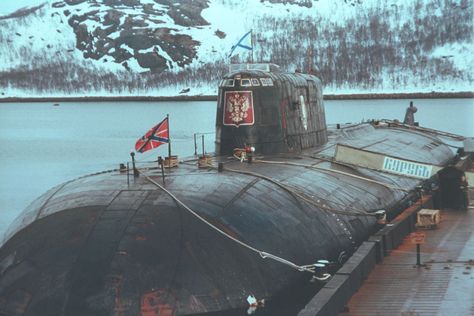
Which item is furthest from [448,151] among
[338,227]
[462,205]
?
[338,227]

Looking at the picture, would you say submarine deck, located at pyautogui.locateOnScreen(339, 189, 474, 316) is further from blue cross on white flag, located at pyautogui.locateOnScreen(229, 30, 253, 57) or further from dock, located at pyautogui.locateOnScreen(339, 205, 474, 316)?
blue cross on white flag, located at pyautogui.locateOnScreen(229, 30, 253, 57)

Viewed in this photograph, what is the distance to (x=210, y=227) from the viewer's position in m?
15.5

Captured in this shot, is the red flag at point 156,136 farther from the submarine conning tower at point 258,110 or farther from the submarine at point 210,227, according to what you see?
the submarine conning tower at point 258,110

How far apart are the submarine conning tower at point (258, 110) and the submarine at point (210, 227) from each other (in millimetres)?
33

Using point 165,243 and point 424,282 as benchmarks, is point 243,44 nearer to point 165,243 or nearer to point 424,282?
point 424,282

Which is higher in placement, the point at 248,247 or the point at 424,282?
the point at 248,247

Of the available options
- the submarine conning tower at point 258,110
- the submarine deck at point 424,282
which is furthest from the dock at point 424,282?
the submarine conning tower at point 258,110

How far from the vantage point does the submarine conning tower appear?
22906 millimetres

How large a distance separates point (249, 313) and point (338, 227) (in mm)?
5037

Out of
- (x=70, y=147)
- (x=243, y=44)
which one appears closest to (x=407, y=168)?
(x=243, y=44)

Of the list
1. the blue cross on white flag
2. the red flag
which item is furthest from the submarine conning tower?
the red flag

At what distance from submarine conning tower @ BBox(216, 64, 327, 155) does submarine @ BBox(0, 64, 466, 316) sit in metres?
0.03

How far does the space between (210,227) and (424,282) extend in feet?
14.5

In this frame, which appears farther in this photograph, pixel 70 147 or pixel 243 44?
pixel 70 147
